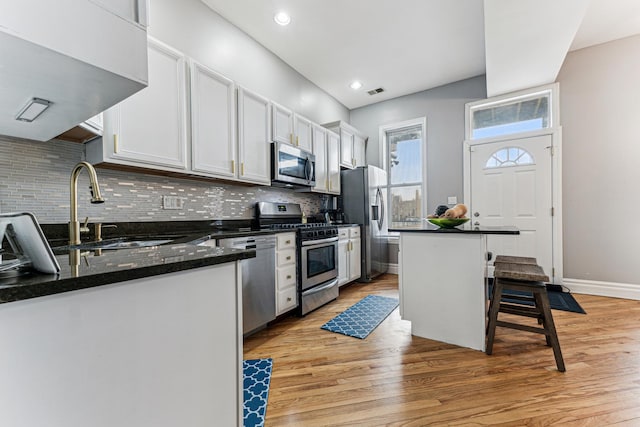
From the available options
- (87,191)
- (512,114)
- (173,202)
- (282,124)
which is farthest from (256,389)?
(512,114)

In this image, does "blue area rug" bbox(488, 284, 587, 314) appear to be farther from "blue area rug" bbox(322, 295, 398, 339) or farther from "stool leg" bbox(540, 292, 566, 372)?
"blue area rug" bbox(322, 295, 398, 339)

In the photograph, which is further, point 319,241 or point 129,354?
point 319,241

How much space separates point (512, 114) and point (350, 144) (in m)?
2.33

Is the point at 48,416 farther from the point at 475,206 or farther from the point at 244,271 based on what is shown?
the point at 475,206

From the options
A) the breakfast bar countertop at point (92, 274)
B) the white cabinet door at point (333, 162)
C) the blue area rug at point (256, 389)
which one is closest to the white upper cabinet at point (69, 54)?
the breakfast bar countertop at point (92, 274)

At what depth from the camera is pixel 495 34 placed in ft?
8.27

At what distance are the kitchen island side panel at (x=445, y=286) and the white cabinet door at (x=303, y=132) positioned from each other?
180cm

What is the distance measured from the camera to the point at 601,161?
3.30 metres

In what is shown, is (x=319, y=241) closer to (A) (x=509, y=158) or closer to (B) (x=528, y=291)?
(B) (x=528, y=291)

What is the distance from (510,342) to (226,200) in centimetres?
280

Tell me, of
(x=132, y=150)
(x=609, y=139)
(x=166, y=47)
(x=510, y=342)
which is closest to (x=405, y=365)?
(x=510, y=342)

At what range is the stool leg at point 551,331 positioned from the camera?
1.73m

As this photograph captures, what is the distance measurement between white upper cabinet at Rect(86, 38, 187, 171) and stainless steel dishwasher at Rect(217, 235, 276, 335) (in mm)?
793

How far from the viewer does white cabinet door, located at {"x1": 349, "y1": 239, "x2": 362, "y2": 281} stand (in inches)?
148
